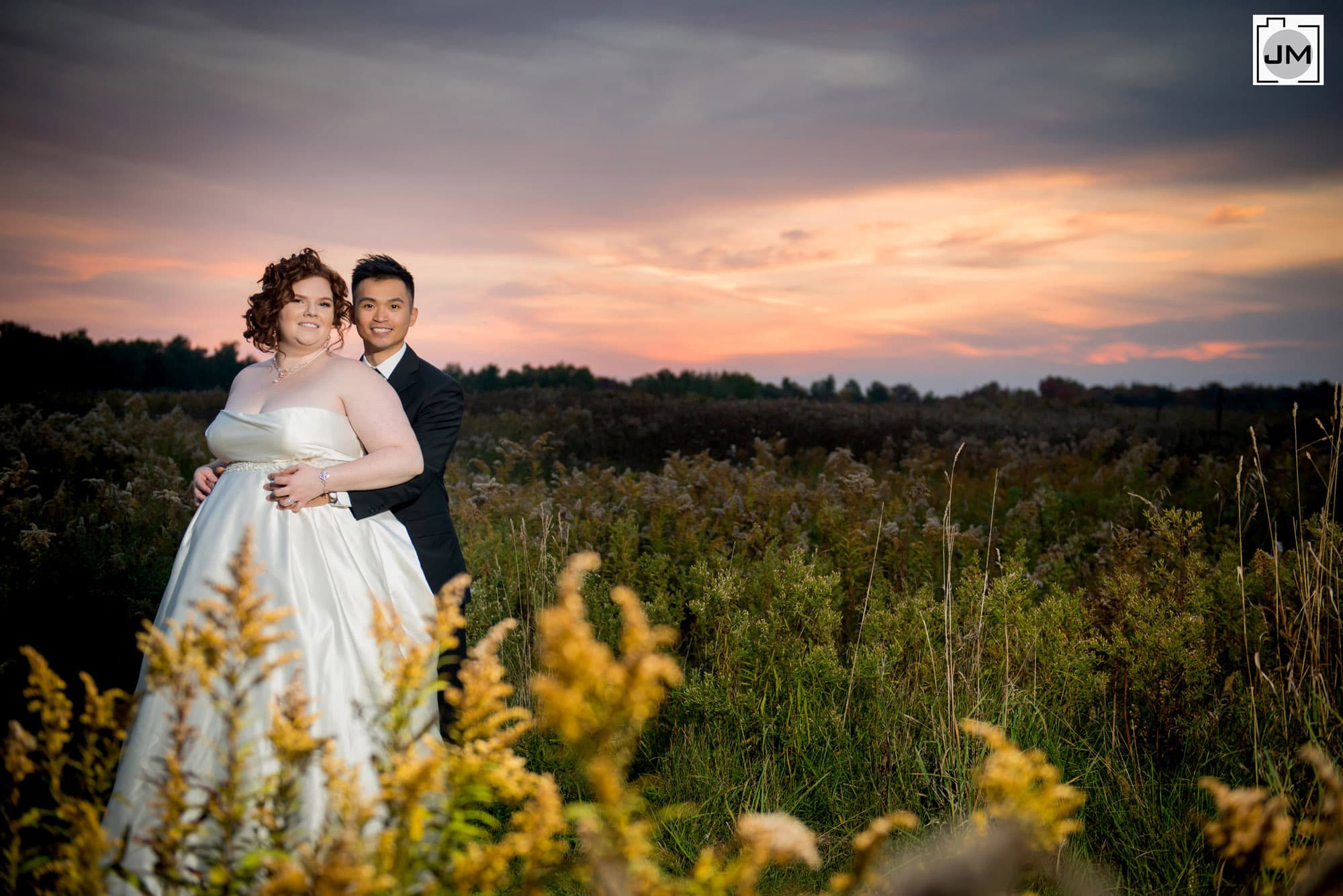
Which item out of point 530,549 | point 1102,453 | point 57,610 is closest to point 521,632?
point 530,549

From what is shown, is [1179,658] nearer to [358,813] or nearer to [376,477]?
[376,477]

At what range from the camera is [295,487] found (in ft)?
10.6

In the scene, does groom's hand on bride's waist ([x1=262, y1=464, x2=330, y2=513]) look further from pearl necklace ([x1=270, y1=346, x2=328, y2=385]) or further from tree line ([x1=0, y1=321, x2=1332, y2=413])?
tree line ([x1=0, y1=321, x2=1332, y2=413])

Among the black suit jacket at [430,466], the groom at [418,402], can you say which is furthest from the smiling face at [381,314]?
the black suit jacket at [430,466]

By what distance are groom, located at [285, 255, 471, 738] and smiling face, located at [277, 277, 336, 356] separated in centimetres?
48

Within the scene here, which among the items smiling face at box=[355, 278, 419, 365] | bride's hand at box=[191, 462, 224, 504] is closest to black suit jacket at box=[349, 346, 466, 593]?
smiling face at box=[355, 278, 419, 365]

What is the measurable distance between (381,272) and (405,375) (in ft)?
1.58

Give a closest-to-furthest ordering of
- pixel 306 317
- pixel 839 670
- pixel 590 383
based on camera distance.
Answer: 1. pixel 306 317
2. pixel 839 670
3. pixel 590 383

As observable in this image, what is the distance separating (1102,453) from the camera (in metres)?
15.1

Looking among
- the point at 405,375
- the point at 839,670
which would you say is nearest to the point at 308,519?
the point at 405,375

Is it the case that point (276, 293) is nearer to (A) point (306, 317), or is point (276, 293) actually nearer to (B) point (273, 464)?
(A) point (306, 317)

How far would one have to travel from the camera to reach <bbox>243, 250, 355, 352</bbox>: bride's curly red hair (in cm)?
349

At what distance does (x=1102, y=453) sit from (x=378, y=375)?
14251mm

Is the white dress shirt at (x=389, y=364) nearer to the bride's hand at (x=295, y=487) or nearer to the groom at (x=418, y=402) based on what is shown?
the groom at (x=418, y=402)
